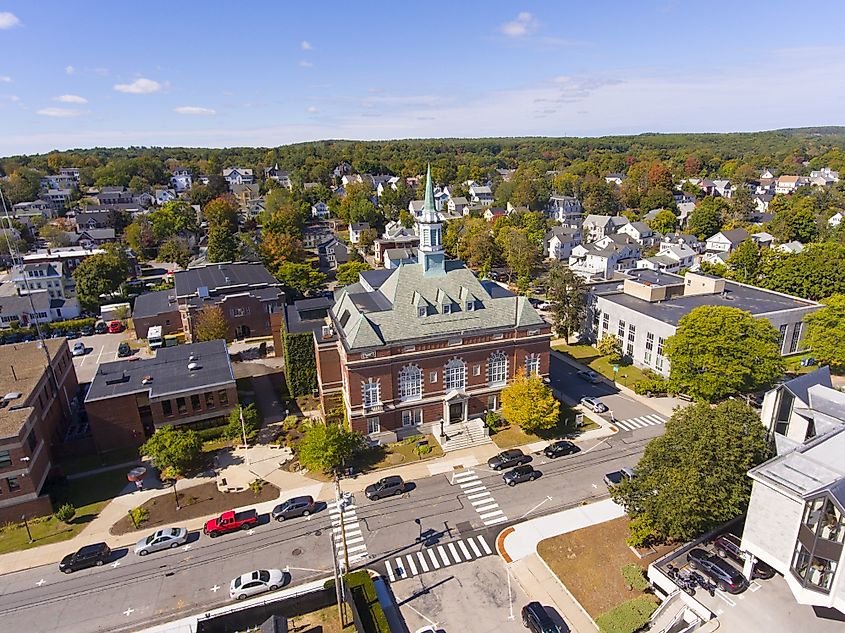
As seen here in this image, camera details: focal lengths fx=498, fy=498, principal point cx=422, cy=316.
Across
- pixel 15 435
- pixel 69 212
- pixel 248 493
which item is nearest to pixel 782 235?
pixel 248 493

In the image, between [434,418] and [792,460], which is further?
[434,418]

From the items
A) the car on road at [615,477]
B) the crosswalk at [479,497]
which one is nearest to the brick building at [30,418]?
the crosswalk at [479,497]

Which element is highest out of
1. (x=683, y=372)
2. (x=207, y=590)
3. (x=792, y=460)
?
(x=792, y=460)

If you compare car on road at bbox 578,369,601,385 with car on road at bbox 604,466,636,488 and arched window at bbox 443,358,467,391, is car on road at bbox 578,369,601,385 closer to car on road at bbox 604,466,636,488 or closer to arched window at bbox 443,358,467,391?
car on road at bbox 604,466,636,488

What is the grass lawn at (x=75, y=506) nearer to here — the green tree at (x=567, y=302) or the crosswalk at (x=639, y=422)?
the crosswalk at (x=639, y=422)

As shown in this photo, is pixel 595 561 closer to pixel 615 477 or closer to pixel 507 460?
pixel 615 477

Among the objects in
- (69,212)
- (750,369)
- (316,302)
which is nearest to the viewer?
(750,369)

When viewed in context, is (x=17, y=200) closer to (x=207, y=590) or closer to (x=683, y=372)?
(x=207, y=590)
